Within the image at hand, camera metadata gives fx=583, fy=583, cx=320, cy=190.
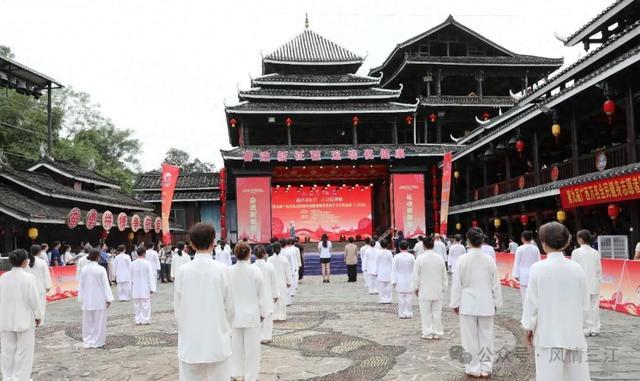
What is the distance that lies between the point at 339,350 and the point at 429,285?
173 cm

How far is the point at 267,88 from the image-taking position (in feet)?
105

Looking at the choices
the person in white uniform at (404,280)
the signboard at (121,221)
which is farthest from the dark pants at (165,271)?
the person in white uniform at (404,280)

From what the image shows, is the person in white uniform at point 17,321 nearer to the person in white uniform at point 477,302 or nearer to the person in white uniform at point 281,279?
the person in white uniform at point 477,302

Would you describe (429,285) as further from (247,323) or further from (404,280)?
(247,323)

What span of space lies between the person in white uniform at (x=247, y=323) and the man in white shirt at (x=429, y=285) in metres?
2.95

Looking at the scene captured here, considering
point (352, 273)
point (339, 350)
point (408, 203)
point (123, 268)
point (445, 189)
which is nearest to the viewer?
point (339, 350)

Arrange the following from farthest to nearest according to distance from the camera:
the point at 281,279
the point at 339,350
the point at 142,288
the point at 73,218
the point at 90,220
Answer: the point at 90,220
the point at 73,218
the point at 281,279
the point at 142,288
the point at 339,350

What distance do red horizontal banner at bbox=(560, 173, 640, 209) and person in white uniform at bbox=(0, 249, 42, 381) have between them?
1229 cm

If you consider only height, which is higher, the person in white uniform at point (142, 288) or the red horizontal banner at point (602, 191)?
the red horizontal banner at point (602, 191)

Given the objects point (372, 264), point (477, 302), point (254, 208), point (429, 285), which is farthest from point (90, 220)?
point (477, 302)

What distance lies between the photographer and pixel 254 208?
2864 cm

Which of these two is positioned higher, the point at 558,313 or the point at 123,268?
the point at 558,313

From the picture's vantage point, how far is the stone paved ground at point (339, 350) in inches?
268

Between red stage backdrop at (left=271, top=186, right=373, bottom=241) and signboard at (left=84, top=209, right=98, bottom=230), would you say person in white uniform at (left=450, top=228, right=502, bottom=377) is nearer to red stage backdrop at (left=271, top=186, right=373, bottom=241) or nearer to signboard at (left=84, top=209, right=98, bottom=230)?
signboard at (left=84, top=209, right=98, bottom=230)
